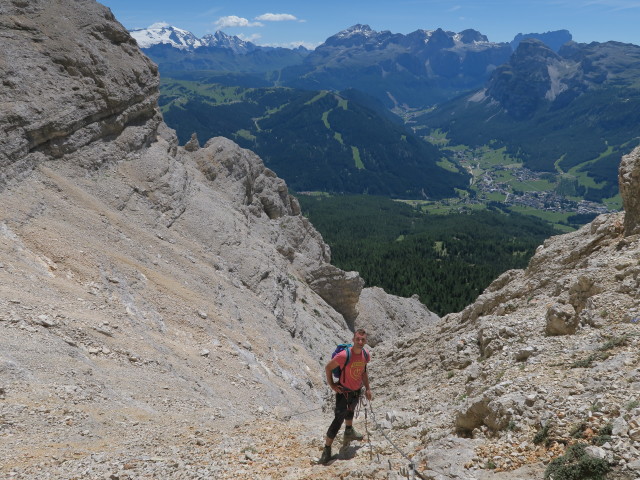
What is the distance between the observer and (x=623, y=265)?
18.4m

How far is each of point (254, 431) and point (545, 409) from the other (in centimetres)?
1018

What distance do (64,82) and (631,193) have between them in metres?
42.2

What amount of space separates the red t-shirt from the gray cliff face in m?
4.15

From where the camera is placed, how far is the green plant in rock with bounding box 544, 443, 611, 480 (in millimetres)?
8812

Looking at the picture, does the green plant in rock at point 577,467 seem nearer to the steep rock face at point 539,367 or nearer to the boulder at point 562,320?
the steep rock face at point 539,367

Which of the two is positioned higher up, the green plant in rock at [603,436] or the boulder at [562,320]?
the boulder at [562,320]

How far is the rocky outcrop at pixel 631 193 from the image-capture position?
71.0ft

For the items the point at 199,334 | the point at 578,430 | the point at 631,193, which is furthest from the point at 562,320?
the point at 199,334

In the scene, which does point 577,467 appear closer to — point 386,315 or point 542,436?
point 542,436

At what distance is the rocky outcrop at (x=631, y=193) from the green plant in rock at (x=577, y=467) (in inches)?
631

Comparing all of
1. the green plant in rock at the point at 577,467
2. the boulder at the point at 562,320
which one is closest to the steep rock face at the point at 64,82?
the boulder at the point at 562,320

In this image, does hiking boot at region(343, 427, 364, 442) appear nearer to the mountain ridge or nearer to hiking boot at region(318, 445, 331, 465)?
the mountain ridge

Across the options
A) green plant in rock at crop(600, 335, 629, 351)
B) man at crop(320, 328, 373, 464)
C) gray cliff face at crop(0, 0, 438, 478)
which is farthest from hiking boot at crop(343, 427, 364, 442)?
green plant in rock at crop(600, 335, 629, 351)

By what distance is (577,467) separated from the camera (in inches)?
353
